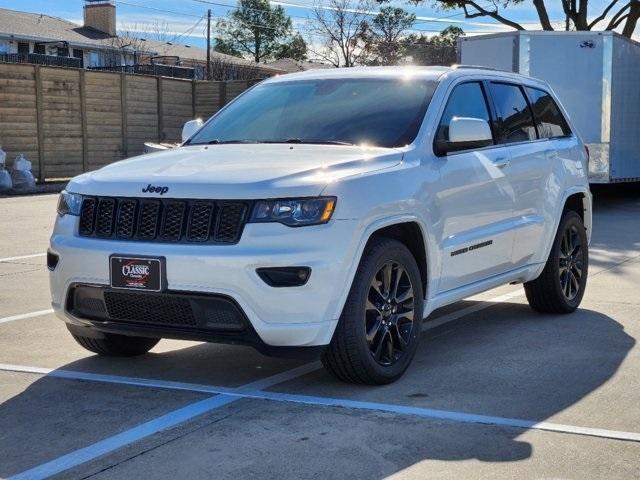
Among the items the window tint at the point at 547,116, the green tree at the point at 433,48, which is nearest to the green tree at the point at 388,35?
the green tree at the point at 433,48

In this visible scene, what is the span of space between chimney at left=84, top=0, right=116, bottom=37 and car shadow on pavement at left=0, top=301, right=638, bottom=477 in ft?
165

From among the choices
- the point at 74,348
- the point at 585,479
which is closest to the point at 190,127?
the point at 74,348

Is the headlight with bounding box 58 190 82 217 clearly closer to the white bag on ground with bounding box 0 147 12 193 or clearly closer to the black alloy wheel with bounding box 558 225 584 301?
the black alloy wheel with bounding box 558 225 584 301

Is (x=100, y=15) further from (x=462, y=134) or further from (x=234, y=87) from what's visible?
(x=462, y=134)

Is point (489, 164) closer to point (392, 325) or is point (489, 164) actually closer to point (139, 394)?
point (392, 325)

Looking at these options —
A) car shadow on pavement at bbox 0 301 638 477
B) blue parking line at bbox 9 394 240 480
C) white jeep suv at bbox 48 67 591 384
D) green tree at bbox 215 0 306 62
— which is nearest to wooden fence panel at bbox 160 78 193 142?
white jeep suv at bbox 48 67 591 384

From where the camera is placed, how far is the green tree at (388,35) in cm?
5641

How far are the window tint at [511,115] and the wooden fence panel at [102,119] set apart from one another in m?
18.4

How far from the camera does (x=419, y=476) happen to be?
4.05 metres

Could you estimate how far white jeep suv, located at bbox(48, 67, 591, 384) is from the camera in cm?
492

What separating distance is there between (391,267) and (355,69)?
1.88 meters

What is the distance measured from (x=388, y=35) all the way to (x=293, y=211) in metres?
54.4

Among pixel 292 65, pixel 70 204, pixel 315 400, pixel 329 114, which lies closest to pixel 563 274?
pixel 329 114

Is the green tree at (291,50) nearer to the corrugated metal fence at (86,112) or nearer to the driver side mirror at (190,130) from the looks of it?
the corrugated metal fence at (86,112)
